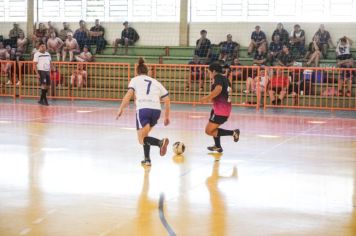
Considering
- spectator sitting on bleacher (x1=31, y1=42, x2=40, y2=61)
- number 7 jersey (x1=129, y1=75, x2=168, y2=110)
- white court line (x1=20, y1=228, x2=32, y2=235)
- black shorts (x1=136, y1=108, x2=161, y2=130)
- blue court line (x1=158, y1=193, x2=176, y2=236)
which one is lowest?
white court line (x1=20, y1=228, x2=32, y2=235)

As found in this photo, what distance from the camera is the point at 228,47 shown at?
2386 cm

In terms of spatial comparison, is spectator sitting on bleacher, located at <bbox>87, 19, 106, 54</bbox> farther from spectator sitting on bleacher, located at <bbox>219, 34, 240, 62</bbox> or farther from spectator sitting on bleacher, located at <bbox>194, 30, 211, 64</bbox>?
spectator sitting on bleacher, located at <bbox>219, 34, 240, 62</bbox>

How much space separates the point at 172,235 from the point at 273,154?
213 inches

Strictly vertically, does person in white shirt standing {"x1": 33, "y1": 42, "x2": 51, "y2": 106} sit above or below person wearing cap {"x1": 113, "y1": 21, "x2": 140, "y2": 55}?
below

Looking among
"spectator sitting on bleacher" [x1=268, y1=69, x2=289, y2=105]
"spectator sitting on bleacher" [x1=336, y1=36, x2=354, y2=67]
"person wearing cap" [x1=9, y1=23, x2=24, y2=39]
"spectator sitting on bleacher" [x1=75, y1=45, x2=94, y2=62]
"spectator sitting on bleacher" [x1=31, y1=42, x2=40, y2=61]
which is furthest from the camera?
"person wearing cap" [x1=9, y1=23, x2=24, y2=39]

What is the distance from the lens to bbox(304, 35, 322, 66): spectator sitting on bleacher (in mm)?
22000

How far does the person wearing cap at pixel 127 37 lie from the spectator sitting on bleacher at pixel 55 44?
2.25 m

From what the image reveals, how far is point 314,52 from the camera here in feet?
72.7

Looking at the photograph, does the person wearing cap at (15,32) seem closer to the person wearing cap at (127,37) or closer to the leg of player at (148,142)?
the person wearing cap at (127,37)

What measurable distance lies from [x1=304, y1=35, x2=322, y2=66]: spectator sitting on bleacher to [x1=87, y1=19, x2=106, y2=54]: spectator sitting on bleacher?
8.65 metres

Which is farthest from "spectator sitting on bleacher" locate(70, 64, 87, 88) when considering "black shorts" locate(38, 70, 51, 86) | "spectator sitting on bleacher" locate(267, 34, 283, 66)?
"spectator sitting on bleacher" locate(267, 34, 283, 66)

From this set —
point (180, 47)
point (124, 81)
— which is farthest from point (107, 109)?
point (180, 47)

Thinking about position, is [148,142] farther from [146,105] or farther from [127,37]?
[127,37]

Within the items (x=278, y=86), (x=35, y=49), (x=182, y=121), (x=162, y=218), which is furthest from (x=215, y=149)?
(x=35, y=49)
